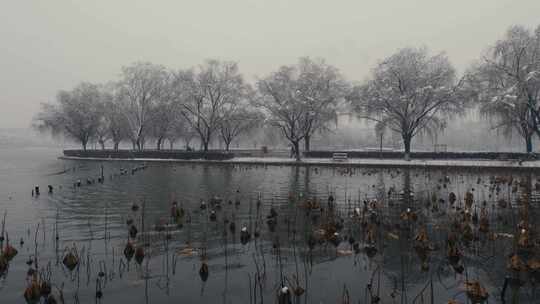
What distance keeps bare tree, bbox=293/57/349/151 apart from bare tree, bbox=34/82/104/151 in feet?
134

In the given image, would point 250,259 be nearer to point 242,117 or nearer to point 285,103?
point 285,103

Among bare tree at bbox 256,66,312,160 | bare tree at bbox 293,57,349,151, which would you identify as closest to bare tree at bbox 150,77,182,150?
bare tree at bbox 256,66,312,160

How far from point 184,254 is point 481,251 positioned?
691 cm

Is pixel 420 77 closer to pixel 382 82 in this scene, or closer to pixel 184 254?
pixel 382 82

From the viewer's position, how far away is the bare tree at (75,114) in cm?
6838

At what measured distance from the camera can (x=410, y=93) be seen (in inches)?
1714

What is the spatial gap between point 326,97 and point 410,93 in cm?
1117

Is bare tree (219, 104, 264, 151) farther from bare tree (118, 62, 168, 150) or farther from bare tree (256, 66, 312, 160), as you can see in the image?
bare tree (118, 62, 168, 150)

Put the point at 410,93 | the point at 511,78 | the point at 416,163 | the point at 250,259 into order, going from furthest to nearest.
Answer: the point at 410,93 → the point at 416,163 → the point at 511,78 → the point at 250,259

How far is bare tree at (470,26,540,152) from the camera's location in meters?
36.3

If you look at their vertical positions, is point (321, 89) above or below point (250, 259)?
above

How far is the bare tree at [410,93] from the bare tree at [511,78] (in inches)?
116

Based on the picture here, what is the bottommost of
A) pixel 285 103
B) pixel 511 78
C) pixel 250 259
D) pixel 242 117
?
pixel 250 259

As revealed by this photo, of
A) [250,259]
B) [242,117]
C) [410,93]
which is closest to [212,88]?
[242,117]
